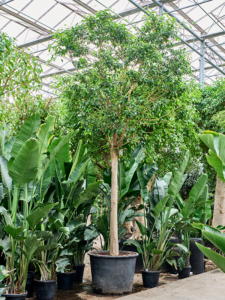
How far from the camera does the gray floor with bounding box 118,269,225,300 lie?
3.85m

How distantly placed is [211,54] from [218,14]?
3.73m

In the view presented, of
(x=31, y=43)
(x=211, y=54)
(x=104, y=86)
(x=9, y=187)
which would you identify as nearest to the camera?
(x=9, y=187)

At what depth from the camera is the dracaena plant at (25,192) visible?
9.92 feet

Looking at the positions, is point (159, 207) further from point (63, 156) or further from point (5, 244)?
point (5, 244)

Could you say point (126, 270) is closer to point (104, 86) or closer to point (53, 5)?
point (104, 86)

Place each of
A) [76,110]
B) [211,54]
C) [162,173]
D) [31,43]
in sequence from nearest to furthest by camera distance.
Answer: [76,110] < [162,173] < [31,43] < [211,54]

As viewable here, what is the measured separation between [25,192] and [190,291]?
8.23 ft

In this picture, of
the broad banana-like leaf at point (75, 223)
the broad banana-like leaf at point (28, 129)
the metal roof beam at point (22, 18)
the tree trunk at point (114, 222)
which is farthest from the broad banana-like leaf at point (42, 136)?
the metal roof beam at point (22, 18)

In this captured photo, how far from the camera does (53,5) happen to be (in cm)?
1066

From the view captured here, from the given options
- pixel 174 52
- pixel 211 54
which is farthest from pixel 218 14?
pixel 174 52

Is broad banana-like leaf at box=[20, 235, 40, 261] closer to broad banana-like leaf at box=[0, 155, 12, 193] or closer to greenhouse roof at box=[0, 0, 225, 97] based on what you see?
broad banana-like leaf at box=[0, 155, 12, 193]

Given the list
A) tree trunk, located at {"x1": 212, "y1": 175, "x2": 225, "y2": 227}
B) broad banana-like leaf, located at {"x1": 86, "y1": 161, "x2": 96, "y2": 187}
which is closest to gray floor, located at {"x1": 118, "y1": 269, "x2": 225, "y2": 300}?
broad banana-like leaf, located at {"x1": 86, "y1": 161, "x2": 96, "y2": 187}

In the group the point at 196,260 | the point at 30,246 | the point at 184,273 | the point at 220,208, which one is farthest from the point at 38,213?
the point at 220,208

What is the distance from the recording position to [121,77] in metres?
4.59
